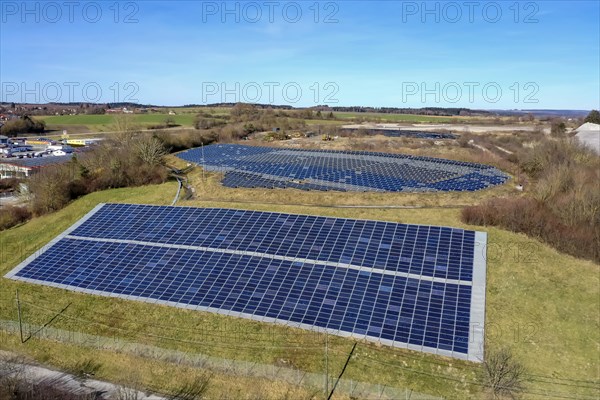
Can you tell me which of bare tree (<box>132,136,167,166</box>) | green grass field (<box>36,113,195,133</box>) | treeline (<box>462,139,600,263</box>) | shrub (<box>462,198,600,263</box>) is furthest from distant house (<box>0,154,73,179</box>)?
treeline (<box>462,139,600,263</box>)

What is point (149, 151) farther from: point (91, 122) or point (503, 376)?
point (91, 122)

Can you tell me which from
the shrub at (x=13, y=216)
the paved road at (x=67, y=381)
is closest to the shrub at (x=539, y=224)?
the paved road at (x=67, y=381)

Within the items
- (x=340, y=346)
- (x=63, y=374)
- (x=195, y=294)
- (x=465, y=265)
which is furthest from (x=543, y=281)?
(x=63, y=374)

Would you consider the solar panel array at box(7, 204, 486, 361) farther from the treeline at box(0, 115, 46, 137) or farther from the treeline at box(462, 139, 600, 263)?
the treeline at box(0, 115, 46, 137)

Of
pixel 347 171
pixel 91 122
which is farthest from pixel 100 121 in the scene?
pixel 347 171

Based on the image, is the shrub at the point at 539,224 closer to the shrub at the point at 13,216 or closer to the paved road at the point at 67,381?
the paved road at the point at 67,381

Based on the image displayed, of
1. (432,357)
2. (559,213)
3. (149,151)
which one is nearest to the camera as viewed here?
(432,357)
